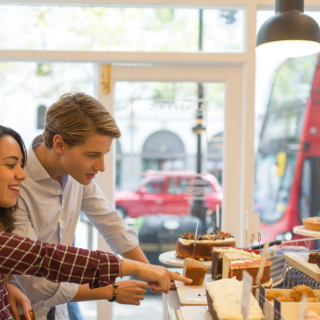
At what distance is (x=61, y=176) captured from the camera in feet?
6.04

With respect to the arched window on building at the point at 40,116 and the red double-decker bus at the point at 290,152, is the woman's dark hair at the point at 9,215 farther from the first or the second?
the red double-decker bus at the point at 290,152

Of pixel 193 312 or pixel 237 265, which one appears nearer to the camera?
pixel 193 312

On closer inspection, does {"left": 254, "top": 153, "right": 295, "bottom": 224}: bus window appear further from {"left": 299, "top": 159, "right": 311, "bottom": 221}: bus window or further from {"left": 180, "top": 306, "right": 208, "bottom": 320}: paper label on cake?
A: {"left": 180, "top": 306, "right": 208, "bottom": 320}: paper label on cake

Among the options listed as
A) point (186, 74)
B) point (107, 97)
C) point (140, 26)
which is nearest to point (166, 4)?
point (140, 26)

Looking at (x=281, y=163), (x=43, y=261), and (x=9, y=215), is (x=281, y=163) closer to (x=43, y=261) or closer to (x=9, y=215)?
(x=9, y=215)

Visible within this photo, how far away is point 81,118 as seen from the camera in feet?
5.15

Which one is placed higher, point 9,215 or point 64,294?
point 9,215

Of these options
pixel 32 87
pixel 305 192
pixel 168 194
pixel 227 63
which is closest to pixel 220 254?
pixel 168 194

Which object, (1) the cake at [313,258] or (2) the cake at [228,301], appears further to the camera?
(1) the cake at [313,258]

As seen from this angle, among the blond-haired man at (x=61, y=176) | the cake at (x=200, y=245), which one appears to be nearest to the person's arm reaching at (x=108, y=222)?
the blond-haired man at (x=61, y=176)

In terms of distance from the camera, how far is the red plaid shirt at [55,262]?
1137 millimetres

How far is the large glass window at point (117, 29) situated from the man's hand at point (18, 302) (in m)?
2.04

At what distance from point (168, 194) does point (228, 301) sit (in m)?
1.91

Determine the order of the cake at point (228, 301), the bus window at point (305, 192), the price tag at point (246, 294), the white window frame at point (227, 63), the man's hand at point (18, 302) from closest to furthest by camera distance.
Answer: the price tag at point (246, 294), the cake at point (228, 301), the man's hand at point (18, 302), the white window frame at point (227, 63), the bus window at point (305, 192)
